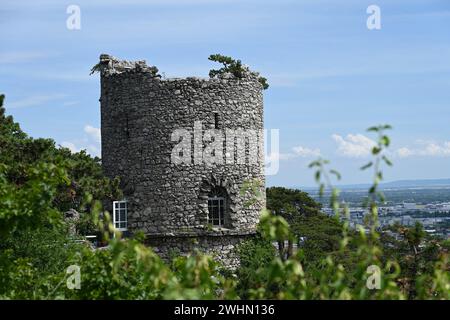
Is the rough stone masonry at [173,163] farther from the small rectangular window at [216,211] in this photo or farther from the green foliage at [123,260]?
the green foliage at [123,260]

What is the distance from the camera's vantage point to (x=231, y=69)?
2484 cm

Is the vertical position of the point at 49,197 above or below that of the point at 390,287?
above

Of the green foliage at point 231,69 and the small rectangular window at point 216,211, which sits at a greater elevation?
the green foliage at point 231,69

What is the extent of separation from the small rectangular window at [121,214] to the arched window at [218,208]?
224cm

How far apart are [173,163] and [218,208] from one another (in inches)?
70.8

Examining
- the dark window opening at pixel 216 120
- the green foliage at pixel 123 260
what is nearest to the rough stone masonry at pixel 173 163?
the dark window opening at pixel 216 120

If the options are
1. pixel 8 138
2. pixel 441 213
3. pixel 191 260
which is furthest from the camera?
pixel 441 213

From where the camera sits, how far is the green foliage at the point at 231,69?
24656 mm

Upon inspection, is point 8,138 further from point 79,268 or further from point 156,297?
point 156,297

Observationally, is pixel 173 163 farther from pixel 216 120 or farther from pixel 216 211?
pixel 216 211

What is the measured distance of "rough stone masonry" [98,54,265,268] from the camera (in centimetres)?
2378

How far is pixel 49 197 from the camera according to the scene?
10391 millimetres
